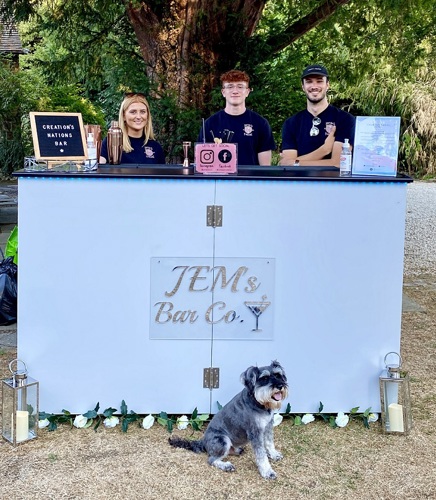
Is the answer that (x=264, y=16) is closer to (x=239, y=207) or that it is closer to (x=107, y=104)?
(x=107, y=104)

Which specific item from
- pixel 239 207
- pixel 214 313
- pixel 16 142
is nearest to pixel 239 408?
pixel 214 313

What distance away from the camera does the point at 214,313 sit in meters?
3.83

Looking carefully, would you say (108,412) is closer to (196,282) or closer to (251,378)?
(196,282)

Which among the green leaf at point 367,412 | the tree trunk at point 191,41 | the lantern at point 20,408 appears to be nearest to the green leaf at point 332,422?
the green leaf at point 367,412

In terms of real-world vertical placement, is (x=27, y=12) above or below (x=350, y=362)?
above

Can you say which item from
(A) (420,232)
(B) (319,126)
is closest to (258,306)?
(B) (319,126)

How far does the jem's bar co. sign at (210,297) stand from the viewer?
12.4ft

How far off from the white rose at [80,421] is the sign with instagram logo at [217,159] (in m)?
1.35

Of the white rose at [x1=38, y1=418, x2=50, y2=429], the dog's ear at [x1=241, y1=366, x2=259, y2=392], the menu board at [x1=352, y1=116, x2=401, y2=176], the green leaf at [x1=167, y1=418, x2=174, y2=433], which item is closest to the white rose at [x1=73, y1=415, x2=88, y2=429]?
the white rose at [x1=38, y1=418, x2=50, y2=429]

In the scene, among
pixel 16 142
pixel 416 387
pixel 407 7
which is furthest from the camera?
pixel 16 142

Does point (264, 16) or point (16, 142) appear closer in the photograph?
point (264, 16)

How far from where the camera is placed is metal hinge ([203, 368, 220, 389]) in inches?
153

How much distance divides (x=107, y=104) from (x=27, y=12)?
1549 millimetres

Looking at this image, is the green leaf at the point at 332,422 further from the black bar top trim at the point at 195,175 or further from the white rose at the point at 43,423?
the white rose at the point at 43,423
